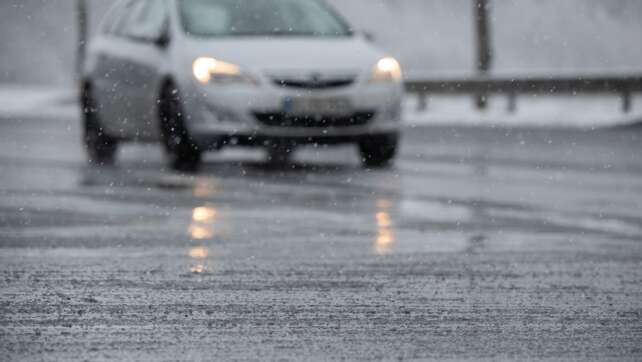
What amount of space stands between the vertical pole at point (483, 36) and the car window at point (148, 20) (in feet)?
64.6

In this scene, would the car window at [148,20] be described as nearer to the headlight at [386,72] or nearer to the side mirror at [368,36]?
the side mirror at [368,36]

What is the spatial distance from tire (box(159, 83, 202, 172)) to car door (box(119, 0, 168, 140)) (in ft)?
0.37

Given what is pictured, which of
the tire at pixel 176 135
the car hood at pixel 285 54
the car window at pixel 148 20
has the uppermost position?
the car window at pixel 148 20

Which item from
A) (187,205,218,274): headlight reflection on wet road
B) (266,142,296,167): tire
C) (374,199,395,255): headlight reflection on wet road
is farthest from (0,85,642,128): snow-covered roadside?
(187,205,218,274): headlight reflection on wet road

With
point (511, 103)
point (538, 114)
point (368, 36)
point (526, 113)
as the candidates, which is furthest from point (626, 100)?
point (368, 36)

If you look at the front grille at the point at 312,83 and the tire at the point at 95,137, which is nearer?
the front grille at the point at 312,83

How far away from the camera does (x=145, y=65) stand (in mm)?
15117

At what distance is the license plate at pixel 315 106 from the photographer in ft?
47.1

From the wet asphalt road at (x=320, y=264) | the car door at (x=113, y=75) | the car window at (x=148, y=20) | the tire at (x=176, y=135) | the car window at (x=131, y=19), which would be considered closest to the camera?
the wet asphalt road at (x=320, y=264)

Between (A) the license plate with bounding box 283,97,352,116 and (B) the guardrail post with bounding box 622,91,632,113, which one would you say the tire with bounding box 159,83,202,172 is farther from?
(B) the guardrail post with bounding box 622,91,632,113

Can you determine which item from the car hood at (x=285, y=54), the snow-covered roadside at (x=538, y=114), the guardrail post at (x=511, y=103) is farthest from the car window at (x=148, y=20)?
the guardrail post at (x=511, y=103)

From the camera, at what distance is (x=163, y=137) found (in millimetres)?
14852

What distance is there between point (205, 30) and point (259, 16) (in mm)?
628

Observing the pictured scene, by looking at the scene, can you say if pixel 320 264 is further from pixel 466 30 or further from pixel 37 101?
pixel 466 30
